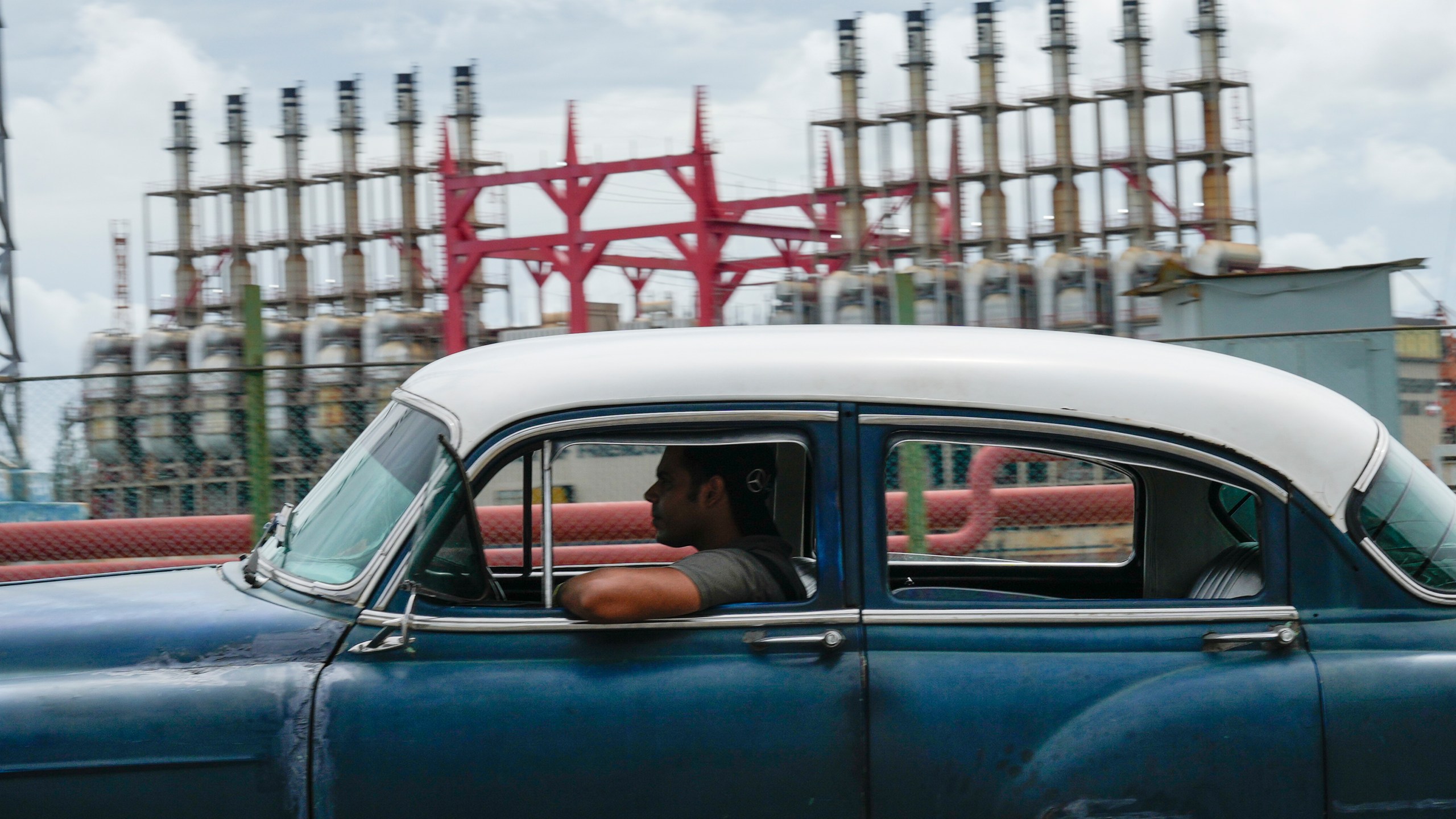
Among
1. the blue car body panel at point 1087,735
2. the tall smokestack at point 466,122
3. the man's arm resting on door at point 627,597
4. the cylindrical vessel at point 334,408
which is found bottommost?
the blue car body panel at point 1087,735

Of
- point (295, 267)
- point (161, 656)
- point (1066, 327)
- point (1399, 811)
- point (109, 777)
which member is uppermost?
point (295, 267)

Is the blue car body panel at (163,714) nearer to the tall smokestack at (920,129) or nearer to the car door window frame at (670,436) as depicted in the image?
the car door window frame at (670,436)

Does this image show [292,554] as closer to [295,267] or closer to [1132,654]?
[1132,654]

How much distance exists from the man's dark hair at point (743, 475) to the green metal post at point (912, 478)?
5.33ft

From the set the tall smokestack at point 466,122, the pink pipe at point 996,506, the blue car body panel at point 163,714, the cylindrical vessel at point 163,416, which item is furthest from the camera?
the tall smokestack at point 466,122

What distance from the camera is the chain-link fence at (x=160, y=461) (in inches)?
306

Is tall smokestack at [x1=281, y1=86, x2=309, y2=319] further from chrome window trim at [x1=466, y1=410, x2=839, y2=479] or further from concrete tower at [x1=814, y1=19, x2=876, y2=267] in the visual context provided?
chrome window trim at [x1=466, y1=410, x2=839, y2=479]

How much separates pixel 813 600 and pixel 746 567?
0.22 metres

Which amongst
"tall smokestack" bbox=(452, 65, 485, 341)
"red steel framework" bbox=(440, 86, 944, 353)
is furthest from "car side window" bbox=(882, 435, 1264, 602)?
"tall smokestack" bbox=(452, 65, 485, 341)

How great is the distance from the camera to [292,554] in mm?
2953

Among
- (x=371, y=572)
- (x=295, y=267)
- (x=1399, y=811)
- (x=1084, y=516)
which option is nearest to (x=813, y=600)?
(x=371, y=572)

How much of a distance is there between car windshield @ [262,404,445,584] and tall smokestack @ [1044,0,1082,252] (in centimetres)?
5106

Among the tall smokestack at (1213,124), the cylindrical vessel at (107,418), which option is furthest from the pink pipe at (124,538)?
the tall smokestack at (1213,124)

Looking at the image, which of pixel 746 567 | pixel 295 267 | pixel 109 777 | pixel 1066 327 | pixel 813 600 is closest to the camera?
pixel 109 777
